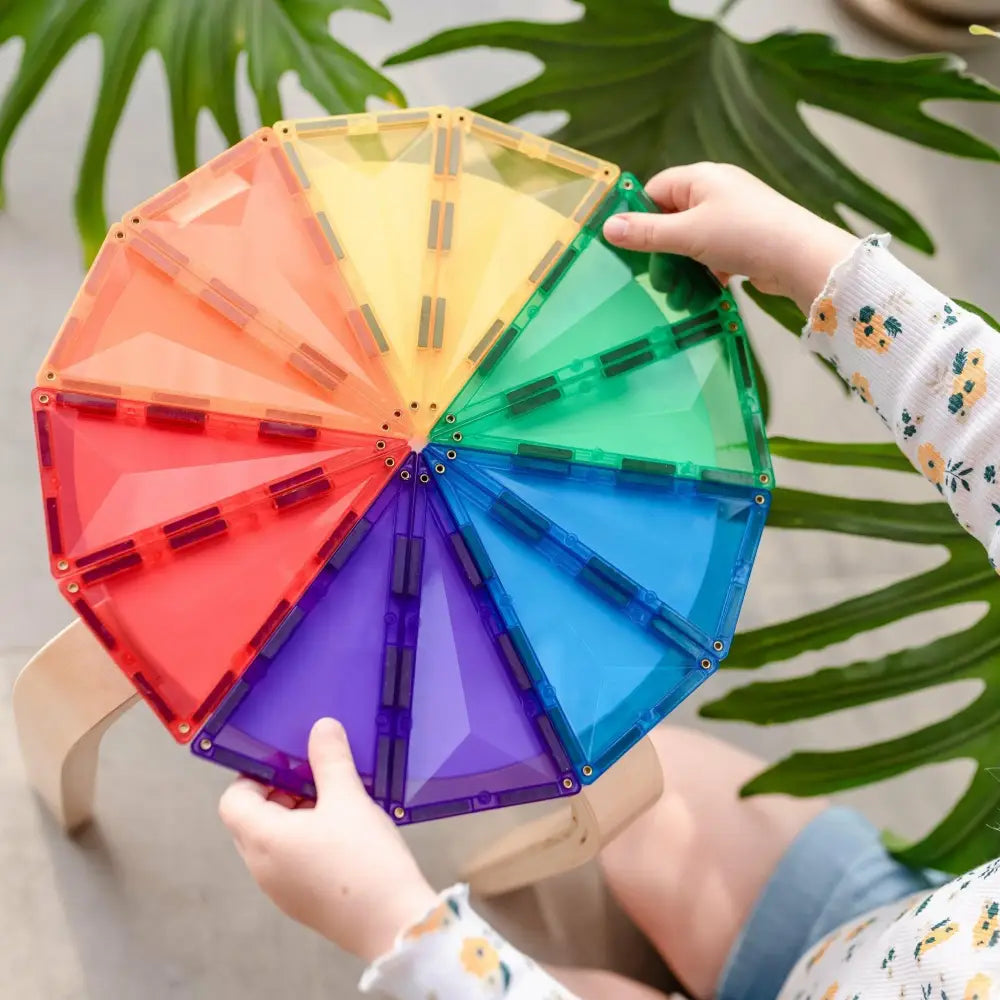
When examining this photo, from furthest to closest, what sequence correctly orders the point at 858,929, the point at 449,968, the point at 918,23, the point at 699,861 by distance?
the point at 918,23 → the point at 699,861 → the point at 858,929 → the point at 449,968

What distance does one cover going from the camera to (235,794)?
0.55 metres

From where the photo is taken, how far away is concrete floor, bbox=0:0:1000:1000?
0.82 meters

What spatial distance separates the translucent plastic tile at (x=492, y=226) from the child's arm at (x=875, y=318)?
0.14 ft

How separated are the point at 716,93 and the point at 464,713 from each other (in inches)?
25.3

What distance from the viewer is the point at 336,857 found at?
0.51m

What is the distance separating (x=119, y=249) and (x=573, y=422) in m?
0.29

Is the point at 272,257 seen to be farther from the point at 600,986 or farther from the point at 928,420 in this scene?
the point at 600,986

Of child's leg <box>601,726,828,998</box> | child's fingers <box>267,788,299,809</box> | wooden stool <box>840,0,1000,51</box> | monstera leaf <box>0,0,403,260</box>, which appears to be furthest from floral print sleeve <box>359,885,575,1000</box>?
wooden stool <box>840,0,1000,51</box>

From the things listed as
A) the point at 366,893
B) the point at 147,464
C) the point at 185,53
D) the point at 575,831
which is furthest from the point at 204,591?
the point at 185,53

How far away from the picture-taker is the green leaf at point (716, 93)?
2.93 ft

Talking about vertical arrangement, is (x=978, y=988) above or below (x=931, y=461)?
below

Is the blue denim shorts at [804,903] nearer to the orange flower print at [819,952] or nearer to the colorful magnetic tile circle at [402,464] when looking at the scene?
the orange flower print at [819,952]

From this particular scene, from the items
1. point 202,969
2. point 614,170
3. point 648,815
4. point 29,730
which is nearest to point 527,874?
point 648,815

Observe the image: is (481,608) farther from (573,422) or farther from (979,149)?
(979,149)
